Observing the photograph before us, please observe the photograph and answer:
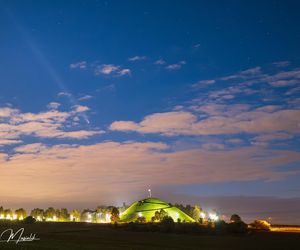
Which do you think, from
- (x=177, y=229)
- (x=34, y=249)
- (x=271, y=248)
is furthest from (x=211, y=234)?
(x=34, y=249)

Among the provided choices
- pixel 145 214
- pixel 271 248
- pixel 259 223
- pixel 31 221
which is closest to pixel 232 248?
pixel 271 248

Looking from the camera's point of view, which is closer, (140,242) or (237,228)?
(140,242)

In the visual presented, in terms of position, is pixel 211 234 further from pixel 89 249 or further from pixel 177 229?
pixel 89 249

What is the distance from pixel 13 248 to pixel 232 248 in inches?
1801

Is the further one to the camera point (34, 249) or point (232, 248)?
point (232, 248)

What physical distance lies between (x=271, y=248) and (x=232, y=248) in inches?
311

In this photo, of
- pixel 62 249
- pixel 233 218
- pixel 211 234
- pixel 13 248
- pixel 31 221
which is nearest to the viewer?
pixel 13 248

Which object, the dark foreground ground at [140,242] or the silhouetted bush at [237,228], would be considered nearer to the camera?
the dark foreground ground at [140,242]

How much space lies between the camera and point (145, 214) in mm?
191750

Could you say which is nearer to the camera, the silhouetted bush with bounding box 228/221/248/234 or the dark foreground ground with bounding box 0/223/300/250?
the dark foreground ground with bounding box 0/223/300/250

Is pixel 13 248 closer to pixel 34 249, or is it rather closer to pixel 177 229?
pixel 34 249

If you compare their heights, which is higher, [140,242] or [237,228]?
[237,228]

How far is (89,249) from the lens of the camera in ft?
169

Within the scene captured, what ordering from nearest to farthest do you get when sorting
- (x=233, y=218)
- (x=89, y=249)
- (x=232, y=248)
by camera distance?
(x=89, y=249) → (x=232, y=248) → (x=233, y=218)
